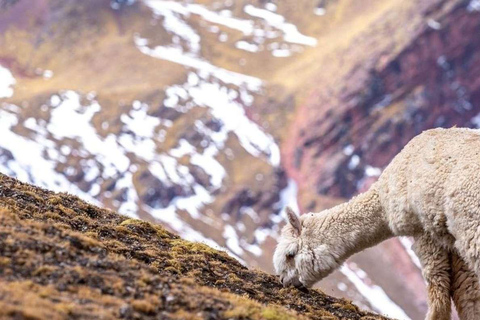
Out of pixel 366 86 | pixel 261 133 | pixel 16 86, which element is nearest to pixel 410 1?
pixel 366 86

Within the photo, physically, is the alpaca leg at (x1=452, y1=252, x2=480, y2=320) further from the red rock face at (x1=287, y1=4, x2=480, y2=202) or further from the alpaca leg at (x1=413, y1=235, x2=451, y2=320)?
the red rock face at (x1=287, y1=4, x2=480, y2=202)

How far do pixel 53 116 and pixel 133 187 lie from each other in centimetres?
3617

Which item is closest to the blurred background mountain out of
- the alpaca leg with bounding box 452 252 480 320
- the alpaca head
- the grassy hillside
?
the grassy hillside

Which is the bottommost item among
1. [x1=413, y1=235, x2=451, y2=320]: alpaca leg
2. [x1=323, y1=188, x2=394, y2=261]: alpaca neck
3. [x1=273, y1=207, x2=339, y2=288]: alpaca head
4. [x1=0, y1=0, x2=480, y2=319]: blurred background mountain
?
[x1=0, y1=0, x2=480, y2=319]: blurred background mountain

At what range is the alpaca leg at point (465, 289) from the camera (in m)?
14.8

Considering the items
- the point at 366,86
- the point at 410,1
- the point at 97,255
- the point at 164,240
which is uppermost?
the point at 97,255

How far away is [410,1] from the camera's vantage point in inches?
7584

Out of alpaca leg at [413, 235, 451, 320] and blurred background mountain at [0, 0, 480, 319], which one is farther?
blurred background mountain at [0, 0, 480, 319]

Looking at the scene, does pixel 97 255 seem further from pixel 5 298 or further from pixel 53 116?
pixel 53 116

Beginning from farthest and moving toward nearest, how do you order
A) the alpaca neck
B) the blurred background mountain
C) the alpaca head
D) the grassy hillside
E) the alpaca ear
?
1. the blurred background mountain
2. the alpaca ear
3. the alpaca head
4. the alpaca neck
5. the grassy hillside

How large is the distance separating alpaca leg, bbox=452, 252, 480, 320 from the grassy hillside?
3.35 meters

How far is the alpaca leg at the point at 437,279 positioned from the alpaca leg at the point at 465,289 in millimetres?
191

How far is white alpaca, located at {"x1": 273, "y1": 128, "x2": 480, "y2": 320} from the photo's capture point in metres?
14.3

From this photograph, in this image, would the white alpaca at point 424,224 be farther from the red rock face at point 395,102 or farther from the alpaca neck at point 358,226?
the red rock face at point 395,102
